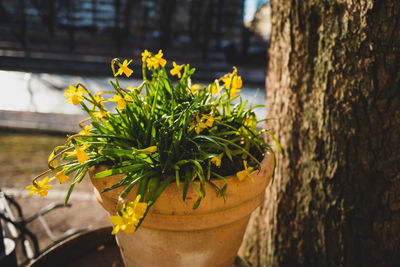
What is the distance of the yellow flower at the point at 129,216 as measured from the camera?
72 centimetres

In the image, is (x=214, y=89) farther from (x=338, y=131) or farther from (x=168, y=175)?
(x=338, y=131)

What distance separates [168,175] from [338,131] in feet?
2.67

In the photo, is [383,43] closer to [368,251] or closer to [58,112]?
[368,251]

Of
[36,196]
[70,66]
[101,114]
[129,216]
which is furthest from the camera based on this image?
[70,66]

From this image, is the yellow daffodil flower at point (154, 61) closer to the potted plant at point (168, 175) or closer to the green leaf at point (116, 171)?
the potted plant at point (168, 175)

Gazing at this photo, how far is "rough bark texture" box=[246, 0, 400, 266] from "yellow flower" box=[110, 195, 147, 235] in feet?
3.12

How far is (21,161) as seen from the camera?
3.90m

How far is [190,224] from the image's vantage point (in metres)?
0.88

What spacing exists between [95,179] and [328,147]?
991mm

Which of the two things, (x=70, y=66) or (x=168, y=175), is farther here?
(x=70, y=66)

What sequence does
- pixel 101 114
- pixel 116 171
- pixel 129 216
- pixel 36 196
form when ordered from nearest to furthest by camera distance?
pixel 129 216, pixel 116 171, pixel 101 114, pixel 36 196

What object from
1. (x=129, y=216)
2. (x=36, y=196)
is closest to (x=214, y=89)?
(x=129, y=216)

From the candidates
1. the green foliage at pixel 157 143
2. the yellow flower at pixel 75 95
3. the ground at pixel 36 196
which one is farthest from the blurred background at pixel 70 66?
the yellow flower at pixel 75 95

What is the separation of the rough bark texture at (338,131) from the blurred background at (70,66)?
11.3 inches
